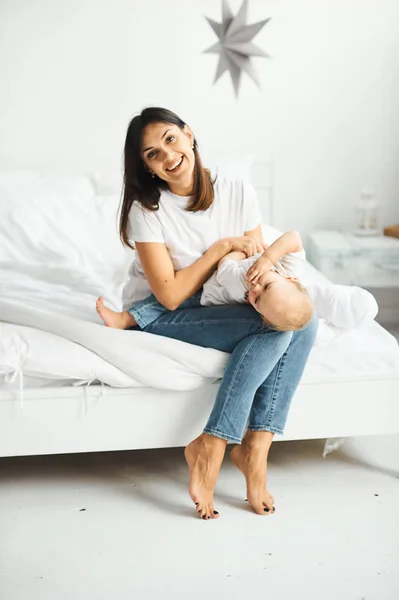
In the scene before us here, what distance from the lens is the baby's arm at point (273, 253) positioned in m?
1.90

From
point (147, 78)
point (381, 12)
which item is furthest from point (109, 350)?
point (381, 12)

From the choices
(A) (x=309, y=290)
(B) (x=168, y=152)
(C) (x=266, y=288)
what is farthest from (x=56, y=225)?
(C) (x=266, y=288)

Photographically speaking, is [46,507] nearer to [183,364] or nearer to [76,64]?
Answer: [183,364]

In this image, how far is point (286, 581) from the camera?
165cm

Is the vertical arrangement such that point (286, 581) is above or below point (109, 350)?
below

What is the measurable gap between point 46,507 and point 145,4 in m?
2.32

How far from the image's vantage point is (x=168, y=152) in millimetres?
1967

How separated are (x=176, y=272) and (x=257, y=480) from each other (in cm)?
59

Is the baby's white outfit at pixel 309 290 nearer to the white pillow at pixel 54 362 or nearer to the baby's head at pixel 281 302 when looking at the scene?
the baby's head at pixel 281 302

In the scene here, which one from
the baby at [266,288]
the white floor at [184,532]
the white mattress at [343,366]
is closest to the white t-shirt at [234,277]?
the baby at [266,288]

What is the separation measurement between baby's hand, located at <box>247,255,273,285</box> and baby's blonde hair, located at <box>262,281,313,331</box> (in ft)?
0.28

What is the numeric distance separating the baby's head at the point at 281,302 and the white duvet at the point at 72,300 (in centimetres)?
20

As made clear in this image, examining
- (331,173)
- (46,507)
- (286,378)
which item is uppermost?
(331,173)

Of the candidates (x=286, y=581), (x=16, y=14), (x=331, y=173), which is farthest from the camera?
(x=331, y=173)
